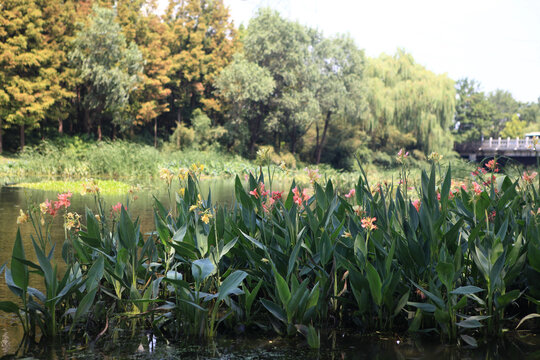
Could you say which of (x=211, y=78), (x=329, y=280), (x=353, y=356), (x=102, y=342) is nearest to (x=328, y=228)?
(x=329, y=280)

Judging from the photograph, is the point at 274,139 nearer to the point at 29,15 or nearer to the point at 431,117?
the point at 431,117

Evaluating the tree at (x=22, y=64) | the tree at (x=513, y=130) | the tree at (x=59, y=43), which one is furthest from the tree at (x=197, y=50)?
the tree at (x=513, y=130)

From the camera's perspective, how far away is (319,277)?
2738 millimetres

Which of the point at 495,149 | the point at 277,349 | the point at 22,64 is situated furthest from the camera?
the point at 495,149

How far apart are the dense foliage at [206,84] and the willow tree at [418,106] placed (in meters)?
0.08

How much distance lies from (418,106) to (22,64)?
76.5ft

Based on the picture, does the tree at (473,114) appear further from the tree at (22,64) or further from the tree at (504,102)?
the tree at (22,64)

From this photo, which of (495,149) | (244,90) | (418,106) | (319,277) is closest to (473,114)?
(495,149)

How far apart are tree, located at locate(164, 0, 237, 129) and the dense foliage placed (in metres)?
0.10

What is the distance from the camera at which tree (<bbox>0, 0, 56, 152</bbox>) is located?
78.1ft

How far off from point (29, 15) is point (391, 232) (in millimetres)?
26672

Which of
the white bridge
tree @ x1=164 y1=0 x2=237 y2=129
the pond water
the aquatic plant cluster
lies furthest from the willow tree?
the pond water

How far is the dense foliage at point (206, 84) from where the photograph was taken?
84.1 feet

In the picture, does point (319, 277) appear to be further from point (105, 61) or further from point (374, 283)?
point (105, 61)
